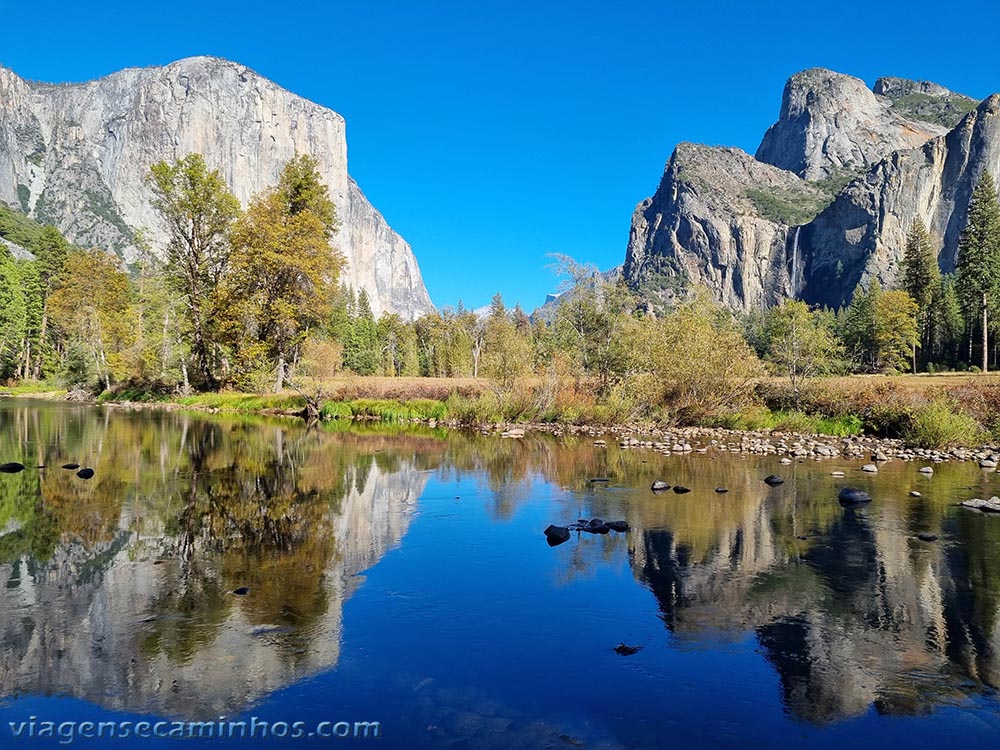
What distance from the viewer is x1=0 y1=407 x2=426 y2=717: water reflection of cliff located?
250 inches

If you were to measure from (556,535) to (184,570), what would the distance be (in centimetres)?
623

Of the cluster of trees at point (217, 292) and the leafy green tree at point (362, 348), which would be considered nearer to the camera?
the cluster of trees at point (217, 292)

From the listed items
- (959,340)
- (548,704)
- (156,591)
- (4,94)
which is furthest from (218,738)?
(4,94)

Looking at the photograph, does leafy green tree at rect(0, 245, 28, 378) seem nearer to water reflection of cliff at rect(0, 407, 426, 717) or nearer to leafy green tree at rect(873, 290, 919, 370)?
water reflection of cliff at rect(0, 407, 426, 717)

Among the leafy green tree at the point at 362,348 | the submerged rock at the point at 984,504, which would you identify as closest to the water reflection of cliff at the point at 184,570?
the submerged rock at the point at 984,504

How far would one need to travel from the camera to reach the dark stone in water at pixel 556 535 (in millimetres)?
11594

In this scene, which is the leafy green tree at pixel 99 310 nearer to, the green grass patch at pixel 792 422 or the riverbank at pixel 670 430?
the riverbank at pixel 670 430

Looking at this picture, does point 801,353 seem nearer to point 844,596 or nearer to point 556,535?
point 556,535

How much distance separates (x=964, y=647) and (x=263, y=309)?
129 feet

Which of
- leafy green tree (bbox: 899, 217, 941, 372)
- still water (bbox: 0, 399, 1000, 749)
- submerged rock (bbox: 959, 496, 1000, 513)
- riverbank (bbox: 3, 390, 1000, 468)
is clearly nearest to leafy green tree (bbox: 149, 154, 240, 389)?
riverbank (bbox: 3, 390, 1000, 468)

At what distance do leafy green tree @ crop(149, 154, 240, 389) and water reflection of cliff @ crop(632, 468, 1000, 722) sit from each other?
38.4m

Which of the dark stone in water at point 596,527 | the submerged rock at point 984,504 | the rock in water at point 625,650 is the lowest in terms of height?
the rock in water at point 625,650

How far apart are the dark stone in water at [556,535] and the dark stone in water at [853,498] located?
22.9 feet

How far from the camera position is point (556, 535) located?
11.7 m
